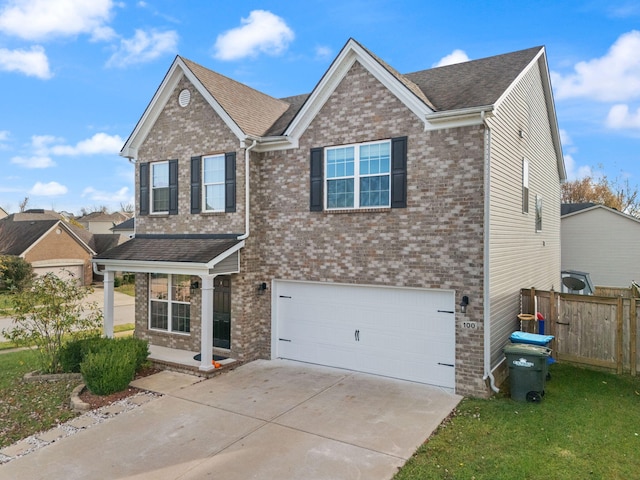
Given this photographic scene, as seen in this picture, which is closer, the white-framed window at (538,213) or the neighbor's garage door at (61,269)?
the white-framed window at (538,213)

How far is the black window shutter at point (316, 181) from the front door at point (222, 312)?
128 inches

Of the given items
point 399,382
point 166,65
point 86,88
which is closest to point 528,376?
point 399,382

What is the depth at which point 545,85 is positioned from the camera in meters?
13.9

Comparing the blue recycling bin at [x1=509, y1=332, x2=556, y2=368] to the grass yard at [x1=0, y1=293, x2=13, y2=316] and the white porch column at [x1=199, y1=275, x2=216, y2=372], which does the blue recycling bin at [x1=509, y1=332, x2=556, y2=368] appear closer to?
the white porch column at [x1=199, y1=275, x2=216, y2=372]

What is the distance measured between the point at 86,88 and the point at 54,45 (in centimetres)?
640

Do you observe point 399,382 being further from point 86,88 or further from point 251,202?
point 86,88

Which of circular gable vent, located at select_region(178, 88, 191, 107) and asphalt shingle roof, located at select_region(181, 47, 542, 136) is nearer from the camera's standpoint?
asphalt shingle roof, located at select_region(181, 47, 542, 136)

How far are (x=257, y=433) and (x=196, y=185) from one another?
24.5 ft

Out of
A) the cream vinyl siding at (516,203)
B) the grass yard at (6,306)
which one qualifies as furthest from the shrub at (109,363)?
the cream vinyl siding at (516,203)

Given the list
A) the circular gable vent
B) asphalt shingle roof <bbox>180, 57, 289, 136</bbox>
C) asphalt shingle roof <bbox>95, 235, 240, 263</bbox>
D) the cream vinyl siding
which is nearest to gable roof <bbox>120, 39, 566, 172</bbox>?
asphalt shingle roof <bbox>180, 57, 289, 136</bbox>

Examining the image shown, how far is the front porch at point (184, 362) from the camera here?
34.5ft

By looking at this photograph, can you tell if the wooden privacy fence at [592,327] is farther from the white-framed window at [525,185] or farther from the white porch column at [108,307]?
the white porch column at [108,307]

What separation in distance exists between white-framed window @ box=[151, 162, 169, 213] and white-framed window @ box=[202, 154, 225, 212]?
5.14ft

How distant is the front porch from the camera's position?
10.5m
